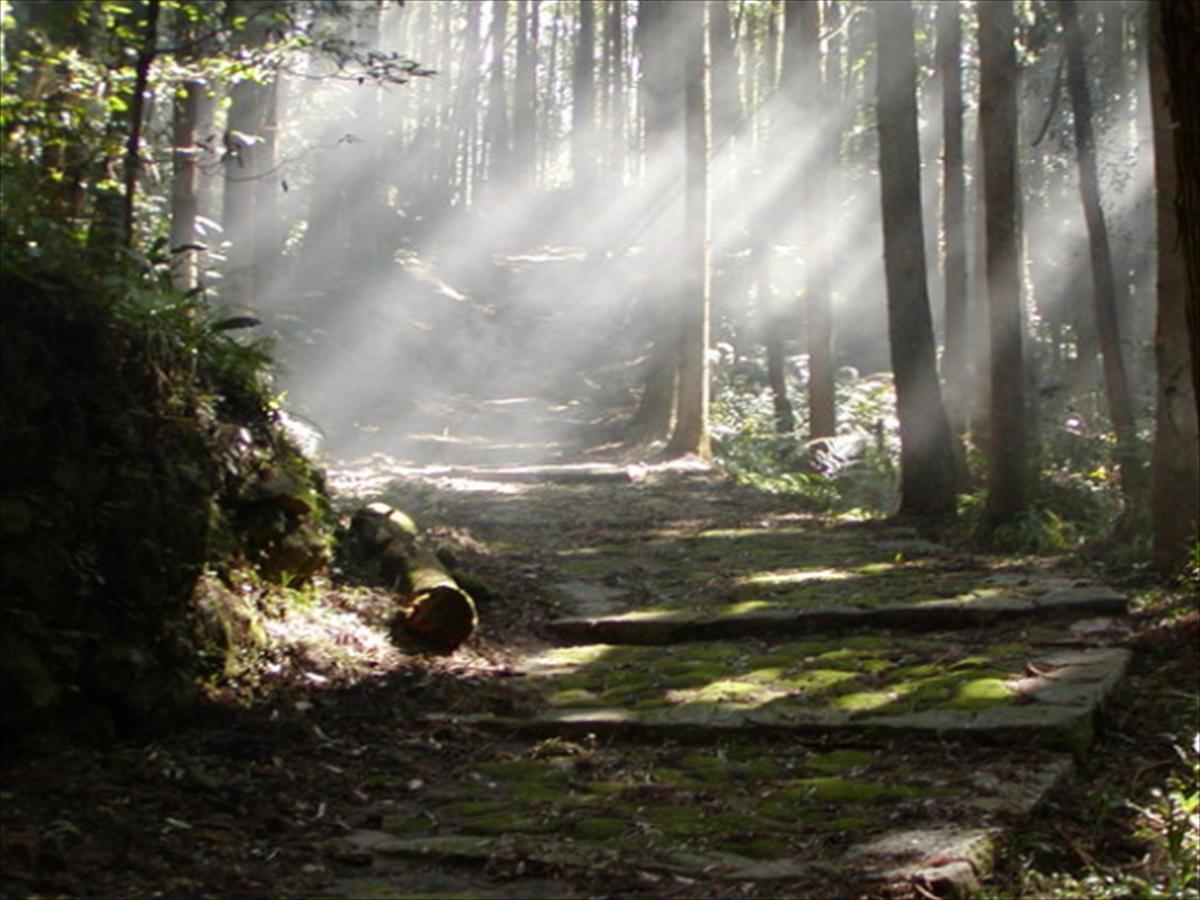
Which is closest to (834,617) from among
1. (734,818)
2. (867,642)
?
(867,642)

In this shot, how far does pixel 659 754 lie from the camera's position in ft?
21.3

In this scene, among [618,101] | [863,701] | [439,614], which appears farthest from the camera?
[618,101]

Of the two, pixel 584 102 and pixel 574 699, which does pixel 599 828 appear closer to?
pixel 574 699

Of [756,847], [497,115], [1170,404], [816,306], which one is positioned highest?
[497,115]

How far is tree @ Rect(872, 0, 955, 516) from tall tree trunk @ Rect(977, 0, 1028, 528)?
1.15m

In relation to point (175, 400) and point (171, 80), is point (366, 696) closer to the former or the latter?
point (175, 400)

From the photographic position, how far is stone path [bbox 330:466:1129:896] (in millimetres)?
4988

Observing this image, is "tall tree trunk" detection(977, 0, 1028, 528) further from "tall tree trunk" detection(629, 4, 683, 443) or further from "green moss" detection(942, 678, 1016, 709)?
"tall tree trunk" detection(629, 4, 683, 443)

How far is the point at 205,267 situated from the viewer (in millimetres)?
15805

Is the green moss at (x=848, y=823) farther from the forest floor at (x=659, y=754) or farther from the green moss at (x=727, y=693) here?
the green moss at (x=727, y=693)

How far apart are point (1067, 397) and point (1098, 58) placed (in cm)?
698

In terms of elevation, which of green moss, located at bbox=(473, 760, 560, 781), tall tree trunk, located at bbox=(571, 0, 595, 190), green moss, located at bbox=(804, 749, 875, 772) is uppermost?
tall tree trunk, located at bbox=(571, 0, 595, 190)

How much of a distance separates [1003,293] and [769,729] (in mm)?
6195

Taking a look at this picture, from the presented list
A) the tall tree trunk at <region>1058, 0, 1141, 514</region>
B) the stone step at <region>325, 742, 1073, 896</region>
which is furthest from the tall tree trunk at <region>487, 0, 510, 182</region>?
the stone step at <region>325, 742, 1073, 896</region>
